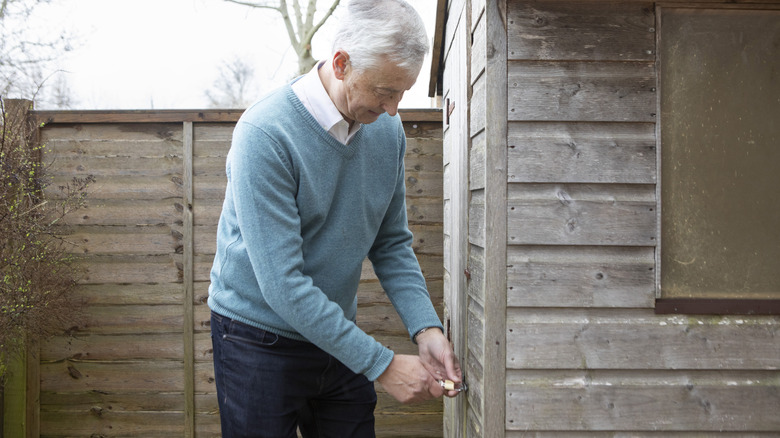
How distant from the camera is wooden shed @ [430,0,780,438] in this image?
1794mm

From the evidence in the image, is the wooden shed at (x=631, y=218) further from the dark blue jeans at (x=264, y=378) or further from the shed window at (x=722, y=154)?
the dark blue jeans at (x=264, y=378)

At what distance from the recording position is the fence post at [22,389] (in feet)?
11.2

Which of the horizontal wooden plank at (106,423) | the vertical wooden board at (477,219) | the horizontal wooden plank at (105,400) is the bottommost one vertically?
the horizontal wooden plank at (106,423)

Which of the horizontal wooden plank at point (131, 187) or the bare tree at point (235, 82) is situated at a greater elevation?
the bare tree at point (235, 82)

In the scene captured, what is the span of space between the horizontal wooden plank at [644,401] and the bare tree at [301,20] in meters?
7.41

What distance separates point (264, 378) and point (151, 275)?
227 cm

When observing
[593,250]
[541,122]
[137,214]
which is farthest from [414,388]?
[137,214]

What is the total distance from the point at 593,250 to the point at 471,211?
1.56 ft

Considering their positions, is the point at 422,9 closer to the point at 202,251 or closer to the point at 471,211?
the point at 202,251

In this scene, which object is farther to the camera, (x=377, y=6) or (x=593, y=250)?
(x=593, y=250)

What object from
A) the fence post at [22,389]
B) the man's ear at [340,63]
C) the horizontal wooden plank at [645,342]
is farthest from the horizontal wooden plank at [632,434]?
the fence post at [22,389]

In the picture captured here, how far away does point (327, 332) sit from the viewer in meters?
1.37

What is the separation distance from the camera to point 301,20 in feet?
29.0

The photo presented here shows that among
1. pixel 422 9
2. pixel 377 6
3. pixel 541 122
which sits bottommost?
pixel 541 122
